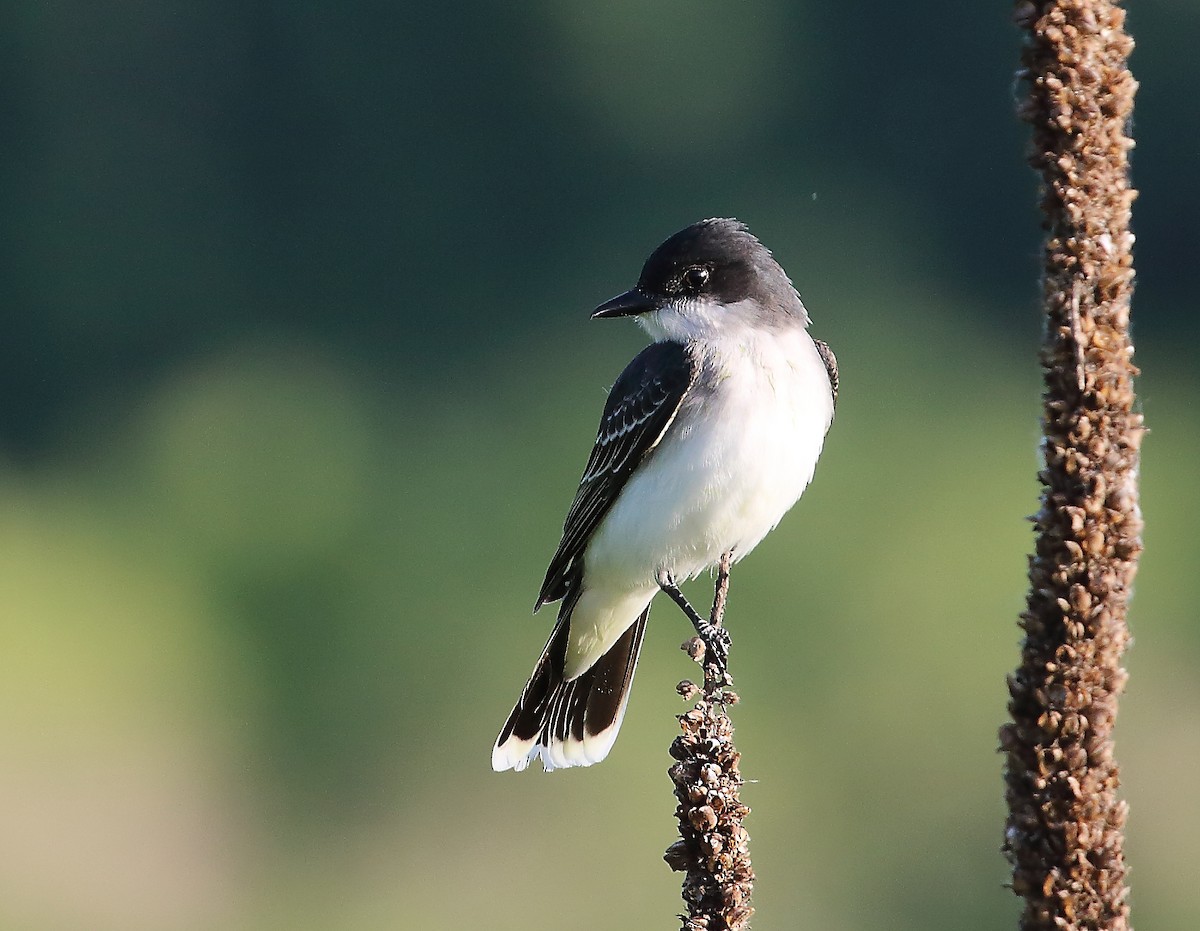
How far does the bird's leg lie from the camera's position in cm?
419

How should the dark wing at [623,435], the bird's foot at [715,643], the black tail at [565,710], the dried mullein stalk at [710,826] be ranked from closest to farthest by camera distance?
1. the dried mullein stalk at [710,826]
2. the bird's foot at [715,643]
3. the dark wing at [623,435]
4. the black tail at [565,710]

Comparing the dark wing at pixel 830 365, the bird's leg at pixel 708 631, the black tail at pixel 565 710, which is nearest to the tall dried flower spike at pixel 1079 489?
the bird's leg at pixel 708 631

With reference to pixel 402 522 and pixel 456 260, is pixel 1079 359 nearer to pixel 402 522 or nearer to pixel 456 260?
pixel 402 522

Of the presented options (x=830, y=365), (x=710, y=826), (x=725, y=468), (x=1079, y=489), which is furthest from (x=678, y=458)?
(x=1079, y=489)

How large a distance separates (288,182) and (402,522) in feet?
19.1

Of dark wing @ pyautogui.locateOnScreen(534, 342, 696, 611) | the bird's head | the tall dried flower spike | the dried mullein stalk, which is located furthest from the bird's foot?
the tall dried flower spike

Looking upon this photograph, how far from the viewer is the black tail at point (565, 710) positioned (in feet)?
16.7

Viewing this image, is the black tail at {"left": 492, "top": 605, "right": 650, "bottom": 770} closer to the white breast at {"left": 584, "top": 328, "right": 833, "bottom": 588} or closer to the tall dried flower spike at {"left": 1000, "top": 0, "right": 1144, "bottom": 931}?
the white breast at {"left": 584, "top": 328, "right": 833, "bottom": 588}

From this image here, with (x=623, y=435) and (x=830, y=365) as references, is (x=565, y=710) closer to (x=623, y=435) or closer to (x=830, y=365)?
(x=623, y=435)

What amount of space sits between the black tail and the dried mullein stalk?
5.76 feet

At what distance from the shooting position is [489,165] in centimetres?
1964

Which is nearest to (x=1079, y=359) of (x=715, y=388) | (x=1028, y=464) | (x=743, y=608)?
(x=715, y=388)

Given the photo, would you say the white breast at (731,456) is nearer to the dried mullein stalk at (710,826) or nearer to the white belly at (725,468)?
the white belly at (725,468)

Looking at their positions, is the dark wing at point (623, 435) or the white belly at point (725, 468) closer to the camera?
the white belly at point (725, 468)
